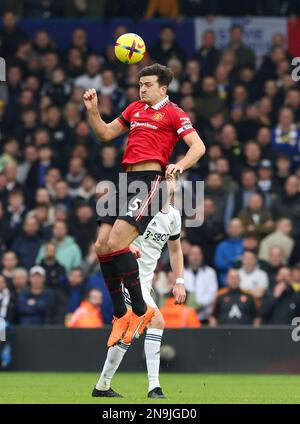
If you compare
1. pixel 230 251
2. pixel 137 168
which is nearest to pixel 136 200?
pixel 137 168

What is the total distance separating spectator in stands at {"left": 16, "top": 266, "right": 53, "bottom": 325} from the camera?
18203 millimetres

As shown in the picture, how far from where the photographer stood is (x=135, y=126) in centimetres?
1217

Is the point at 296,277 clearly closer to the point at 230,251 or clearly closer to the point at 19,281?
the point at 230,251

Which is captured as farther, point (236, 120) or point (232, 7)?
point (232, 7)

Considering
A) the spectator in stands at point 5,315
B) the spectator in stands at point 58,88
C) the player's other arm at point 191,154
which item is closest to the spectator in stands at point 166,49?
the spectator in stands at point 58,88

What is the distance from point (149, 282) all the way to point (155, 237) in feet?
1.64

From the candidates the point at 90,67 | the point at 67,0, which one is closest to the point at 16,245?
the point at 90,67

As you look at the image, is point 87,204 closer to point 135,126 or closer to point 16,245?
point 16,245

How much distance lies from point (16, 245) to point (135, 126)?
7.80 metres

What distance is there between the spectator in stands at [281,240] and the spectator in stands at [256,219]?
15 centimetres

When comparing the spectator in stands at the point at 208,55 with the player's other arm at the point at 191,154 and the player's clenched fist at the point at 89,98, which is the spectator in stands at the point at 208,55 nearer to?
the player's other arm at the point at 191,154

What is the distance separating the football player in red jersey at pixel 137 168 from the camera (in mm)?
11719

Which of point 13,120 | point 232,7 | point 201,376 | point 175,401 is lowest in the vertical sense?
point 201,376

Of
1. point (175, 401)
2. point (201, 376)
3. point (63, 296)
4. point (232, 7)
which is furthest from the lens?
point (232, 7)
